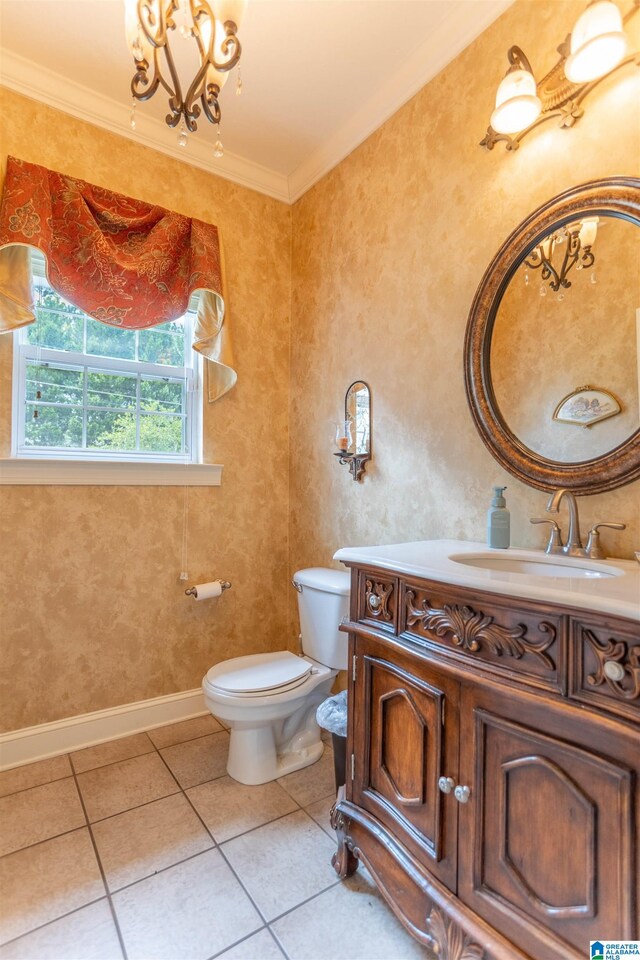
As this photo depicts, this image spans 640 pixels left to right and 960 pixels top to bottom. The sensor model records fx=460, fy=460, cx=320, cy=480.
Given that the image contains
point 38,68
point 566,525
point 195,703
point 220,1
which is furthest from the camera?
point 195,703

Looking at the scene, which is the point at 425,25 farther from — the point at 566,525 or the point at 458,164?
the point at 566,525

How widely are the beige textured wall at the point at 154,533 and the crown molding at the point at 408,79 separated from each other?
41 centimetres

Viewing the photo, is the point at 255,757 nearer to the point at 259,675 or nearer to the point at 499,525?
the point at 259,675

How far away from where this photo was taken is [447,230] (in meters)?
1.72

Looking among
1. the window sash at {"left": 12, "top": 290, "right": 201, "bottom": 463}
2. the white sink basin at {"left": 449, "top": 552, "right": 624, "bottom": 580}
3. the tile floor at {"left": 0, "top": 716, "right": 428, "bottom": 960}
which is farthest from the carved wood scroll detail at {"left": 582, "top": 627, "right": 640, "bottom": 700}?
the window sash at {"left": 12, "top": 290, "right": 201, "bottom": 463}

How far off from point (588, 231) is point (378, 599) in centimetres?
120

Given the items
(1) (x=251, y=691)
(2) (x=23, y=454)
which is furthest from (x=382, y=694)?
(2) (x=23, y=454)

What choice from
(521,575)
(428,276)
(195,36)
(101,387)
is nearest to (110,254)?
(101,387)

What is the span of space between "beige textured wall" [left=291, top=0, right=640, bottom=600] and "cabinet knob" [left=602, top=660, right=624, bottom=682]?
0.58 metres

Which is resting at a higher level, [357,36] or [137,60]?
[357,36]

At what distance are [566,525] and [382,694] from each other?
2.36ft

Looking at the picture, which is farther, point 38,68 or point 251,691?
point 38,68

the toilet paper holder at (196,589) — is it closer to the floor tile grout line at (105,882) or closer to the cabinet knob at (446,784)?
the floor tile grout line at (105,882)

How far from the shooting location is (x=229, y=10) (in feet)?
3.99
